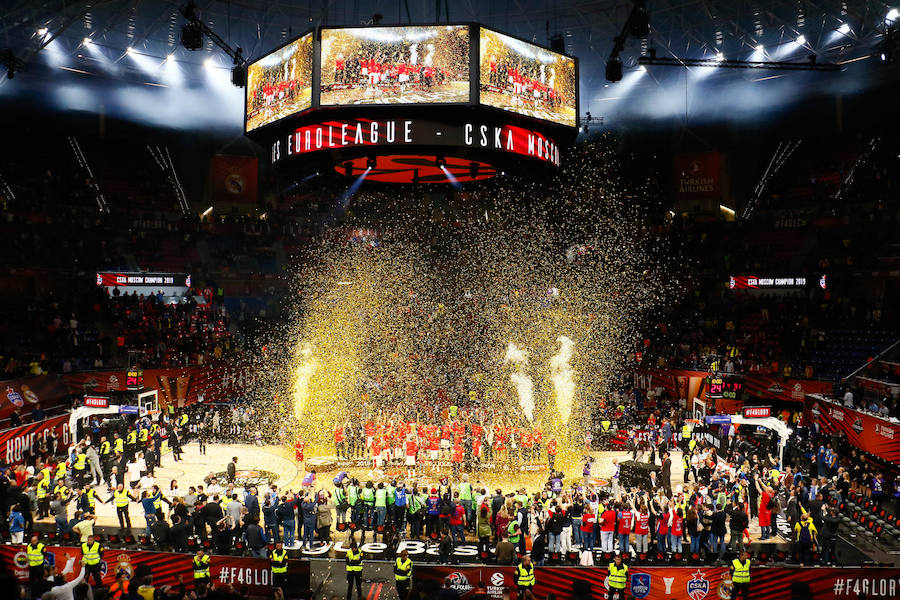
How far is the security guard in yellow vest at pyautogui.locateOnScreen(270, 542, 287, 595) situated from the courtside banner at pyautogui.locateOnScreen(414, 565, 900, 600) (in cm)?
235

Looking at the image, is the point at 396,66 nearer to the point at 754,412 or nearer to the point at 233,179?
the point at 754,412

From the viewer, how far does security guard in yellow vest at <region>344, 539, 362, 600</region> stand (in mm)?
12356

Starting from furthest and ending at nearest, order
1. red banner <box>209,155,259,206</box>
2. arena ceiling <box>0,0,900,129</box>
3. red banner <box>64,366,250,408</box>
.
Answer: red banner <box>209,155,259,206</box>, red banner <box>64,366,250,408</box>, arena ceiling <box>0,0,900,129</box>

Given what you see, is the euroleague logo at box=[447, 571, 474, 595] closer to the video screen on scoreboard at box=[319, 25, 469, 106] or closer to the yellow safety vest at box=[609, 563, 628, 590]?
the yellow safety vest at box=[609, 563, 628, 590]

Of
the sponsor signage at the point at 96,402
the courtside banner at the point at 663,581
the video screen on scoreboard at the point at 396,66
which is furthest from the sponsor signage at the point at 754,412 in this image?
the sponsor signage at the point at 96,402

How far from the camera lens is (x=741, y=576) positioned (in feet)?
39.3

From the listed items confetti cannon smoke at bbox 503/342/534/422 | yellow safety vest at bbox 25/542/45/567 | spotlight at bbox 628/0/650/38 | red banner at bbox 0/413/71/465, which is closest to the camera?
yellow safety vest at bbox 25/542/45/567

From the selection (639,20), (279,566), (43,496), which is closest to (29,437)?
(43,496)

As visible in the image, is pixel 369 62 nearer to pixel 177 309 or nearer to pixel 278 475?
pixel 278 475

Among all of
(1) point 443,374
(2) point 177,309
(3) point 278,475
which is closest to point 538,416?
(1) point 443,374

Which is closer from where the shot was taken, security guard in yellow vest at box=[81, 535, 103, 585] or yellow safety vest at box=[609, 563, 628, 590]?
yellow safety vest at box=[609, 563, 628, 590]

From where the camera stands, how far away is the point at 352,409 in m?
27.7

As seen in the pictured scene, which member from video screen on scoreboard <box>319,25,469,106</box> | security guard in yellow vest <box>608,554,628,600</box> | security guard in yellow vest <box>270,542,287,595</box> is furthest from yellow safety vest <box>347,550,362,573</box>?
video screen on scoreboard <box>319,25,469,106</box>

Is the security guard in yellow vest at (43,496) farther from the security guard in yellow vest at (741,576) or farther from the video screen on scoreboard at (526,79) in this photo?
the security guard in yellow vest at (741,576)
